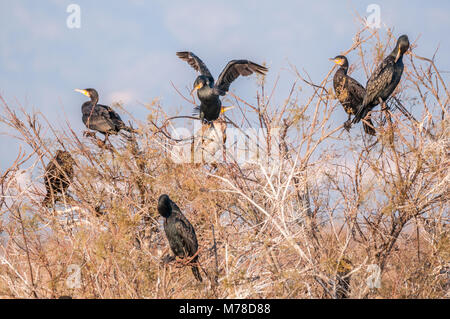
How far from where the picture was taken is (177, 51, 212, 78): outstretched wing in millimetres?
8727

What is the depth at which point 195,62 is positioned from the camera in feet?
30.9

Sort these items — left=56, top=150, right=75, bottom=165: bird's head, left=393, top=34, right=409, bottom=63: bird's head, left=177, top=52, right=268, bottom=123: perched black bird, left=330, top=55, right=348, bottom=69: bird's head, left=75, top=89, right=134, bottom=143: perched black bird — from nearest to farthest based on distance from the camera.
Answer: left=393, top=34, right=409, bottom=63: bird's head
left=177, top=52, right=268, bottom=123: perched black bird
left=56, top=150, right=75, bottom=165: bird's head
left=330, top=55, right=348, bottom=69: bird's head
left=75, top=89, right=134, bottom=143: perched black bird

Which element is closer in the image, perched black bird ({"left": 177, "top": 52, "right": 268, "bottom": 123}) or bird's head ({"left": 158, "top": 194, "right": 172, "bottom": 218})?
bird's head ({"left": 158, "top": 194, "right": 172, "bottom": 218})

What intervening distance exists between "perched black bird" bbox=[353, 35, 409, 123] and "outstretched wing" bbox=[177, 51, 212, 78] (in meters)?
2.68

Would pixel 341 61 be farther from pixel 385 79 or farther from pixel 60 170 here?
pixel 60 170

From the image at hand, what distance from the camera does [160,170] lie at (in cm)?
780

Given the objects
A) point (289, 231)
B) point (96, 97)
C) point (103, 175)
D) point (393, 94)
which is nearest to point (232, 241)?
point (289, 231)

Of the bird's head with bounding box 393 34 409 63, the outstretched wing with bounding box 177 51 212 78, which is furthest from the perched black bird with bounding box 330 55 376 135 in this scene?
the outstretched wing with bounding box 177 51 212 78

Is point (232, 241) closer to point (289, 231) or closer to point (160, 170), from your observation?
point (289, 231)

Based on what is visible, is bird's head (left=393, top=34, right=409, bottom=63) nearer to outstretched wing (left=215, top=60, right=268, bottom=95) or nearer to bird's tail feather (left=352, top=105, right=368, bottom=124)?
bird's tail feather (left=352, top=105, right=368, bottom=124)

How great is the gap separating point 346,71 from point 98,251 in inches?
209

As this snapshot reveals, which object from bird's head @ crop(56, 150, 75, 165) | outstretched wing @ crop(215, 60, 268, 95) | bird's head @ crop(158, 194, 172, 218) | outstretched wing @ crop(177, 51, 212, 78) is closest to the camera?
bird's head @ crop(158, 194, 172, 218)

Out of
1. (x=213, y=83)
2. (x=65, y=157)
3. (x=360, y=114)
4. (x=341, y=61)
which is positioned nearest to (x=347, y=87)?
(x=341, y=61)
